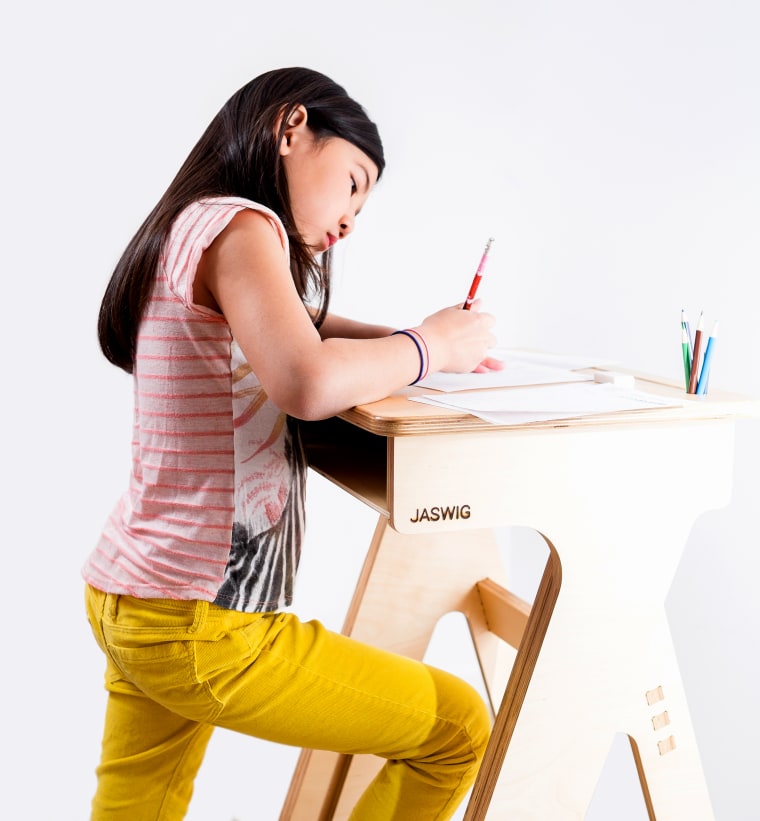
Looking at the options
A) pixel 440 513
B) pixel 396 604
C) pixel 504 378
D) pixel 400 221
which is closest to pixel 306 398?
pixel 440 513

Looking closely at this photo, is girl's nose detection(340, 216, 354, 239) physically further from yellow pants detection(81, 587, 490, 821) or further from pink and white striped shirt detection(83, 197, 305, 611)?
yellow pants detection(81, 587, 490, 821)

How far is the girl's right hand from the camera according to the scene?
930 millimetres

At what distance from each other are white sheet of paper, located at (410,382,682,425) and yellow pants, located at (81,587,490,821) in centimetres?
30

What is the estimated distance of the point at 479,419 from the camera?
33.0 inches

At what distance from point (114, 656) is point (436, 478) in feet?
1.31

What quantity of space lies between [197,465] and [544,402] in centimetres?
33

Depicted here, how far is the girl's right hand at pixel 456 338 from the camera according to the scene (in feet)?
3.05

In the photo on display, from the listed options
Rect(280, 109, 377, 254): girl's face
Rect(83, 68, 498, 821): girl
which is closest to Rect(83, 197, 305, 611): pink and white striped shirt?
Rect(83, 68, 498, 821): girl

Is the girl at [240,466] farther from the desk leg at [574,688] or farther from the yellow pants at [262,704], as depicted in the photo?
the desk leg at [574,688]

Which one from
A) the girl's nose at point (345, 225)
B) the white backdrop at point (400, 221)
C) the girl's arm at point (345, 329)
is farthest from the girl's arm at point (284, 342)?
the white backdrop at point (400, 221)

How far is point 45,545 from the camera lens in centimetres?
166

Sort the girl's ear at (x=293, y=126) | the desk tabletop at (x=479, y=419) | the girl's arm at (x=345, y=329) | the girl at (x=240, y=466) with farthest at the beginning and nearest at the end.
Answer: the girl's arm at (x=345, y=329), the girl's ear at (x=293, y=126), the girl at (x=240, y=466), the desk tabletop at (x=479, y=419)

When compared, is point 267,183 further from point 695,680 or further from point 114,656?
point 695,680

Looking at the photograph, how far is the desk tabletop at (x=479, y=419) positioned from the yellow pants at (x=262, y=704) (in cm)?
26
